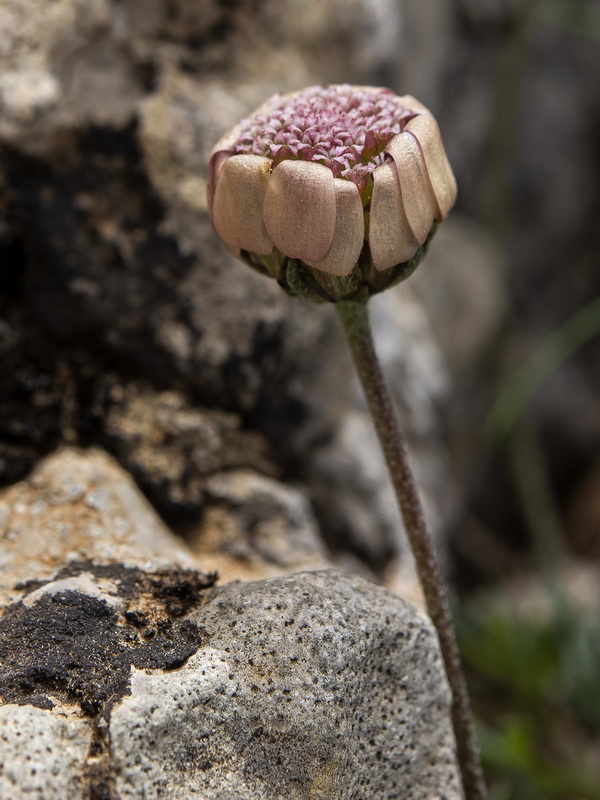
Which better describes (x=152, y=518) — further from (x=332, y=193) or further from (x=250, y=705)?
(x=332, y=193)

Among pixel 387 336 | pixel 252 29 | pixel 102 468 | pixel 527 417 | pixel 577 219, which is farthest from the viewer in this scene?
pixel 577 219

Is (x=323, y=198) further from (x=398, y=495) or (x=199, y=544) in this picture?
(x=199, y=544)

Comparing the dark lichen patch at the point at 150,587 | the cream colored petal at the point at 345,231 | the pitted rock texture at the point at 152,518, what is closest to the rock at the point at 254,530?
the pitted rock texture at the point at 152,518

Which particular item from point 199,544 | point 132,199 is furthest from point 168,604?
point 132,199

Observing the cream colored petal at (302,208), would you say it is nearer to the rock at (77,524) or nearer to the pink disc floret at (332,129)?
the pink disc floret at (332,129)

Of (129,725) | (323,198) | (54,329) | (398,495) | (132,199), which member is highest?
(132,199)

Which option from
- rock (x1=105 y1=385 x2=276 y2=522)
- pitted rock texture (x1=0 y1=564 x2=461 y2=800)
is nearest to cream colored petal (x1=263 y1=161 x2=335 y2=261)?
pitted rock texture (x1=0 y1=564 x2=461 y2=800)

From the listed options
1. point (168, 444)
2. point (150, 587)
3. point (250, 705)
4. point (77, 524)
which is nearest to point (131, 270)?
point (168, 444)
